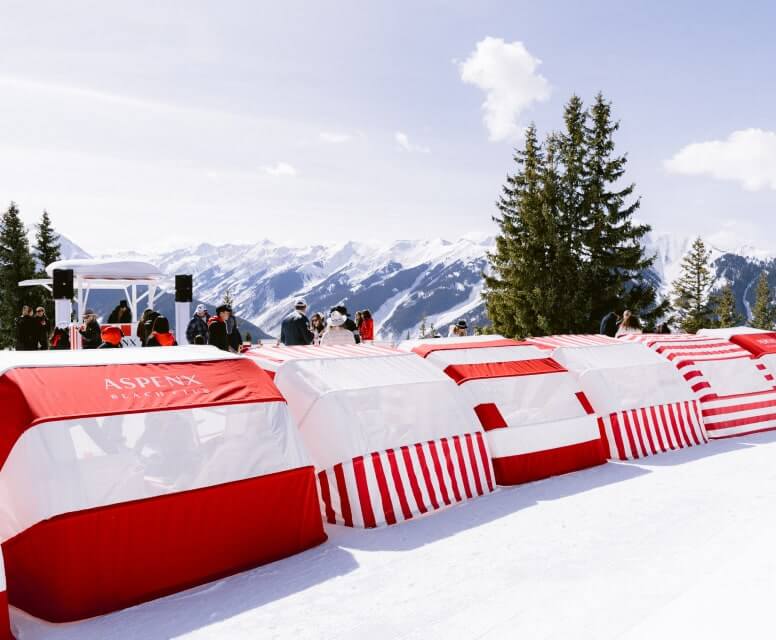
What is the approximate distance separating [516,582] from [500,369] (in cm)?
407

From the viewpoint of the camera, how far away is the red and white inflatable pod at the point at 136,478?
443 centimetres

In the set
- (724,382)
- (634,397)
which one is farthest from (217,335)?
(724,382)

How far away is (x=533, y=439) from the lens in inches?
Result: 319

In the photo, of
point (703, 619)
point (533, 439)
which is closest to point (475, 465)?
point (533, 439)

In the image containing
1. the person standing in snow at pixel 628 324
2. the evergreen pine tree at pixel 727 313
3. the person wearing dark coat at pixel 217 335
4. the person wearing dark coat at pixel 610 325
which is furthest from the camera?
the evergreen pine tree at pixel 727 313

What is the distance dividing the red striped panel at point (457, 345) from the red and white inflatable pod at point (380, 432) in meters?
0.89

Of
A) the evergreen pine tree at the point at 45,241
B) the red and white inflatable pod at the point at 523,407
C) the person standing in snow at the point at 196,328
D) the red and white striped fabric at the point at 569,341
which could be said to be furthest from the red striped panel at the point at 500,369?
the evergreen pine tree at the point at 45,241

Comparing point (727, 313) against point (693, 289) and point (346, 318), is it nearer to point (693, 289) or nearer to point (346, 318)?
point (693, 289)

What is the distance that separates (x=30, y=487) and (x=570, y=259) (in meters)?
33.7

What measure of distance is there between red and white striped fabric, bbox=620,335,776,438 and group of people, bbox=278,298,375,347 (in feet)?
16.8

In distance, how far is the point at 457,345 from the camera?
915 centimetres

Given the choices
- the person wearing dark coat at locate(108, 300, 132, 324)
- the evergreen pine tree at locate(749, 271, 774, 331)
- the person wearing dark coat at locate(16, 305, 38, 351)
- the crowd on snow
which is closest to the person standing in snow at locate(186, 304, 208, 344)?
the crowd on snow

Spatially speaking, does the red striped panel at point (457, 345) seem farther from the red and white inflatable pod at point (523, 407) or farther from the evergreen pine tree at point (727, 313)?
the evergreen pine tree at point (727, 313)

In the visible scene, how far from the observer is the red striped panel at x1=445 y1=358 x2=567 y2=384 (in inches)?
330
